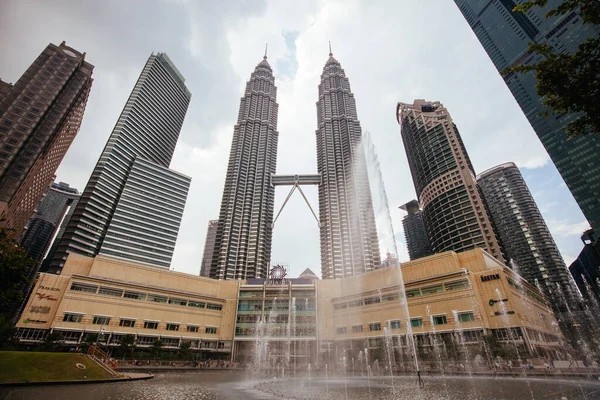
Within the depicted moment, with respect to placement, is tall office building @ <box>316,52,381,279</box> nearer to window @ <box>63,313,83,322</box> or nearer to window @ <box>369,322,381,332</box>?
window @ <box>369,322,381,332</box>

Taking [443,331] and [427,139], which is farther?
[427,139]

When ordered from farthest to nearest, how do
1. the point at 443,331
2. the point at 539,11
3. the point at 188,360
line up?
the point at 539,11 < the point at 188,360 < the point at 443,331

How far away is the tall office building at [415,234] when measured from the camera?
566ft

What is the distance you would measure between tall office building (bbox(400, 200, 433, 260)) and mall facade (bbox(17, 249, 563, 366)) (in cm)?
11283

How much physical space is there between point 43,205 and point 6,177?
148 m

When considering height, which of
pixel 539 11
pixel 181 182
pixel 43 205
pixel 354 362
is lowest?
pixel 354 362

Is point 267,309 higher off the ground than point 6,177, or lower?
lower

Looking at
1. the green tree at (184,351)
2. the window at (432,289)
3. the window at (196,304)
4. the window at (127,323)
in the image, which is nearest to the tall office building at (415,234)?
the window at (432,289)

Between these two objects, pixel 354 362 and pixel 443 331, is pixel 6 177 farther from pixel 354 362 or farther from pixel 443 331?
pixel 443 331

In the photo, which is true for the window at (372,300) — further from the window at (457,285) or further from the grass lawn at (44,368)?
the grass lawn at (44,368)

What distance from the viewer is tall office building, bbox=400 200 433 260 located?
172425 mm

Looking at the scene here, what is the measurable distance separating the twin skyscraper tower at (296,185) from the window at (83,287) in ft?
223

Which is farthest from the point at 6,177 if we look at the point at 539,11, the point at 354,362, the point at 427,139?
the point at 539,11

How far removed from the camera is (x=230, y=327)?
2557 inches
